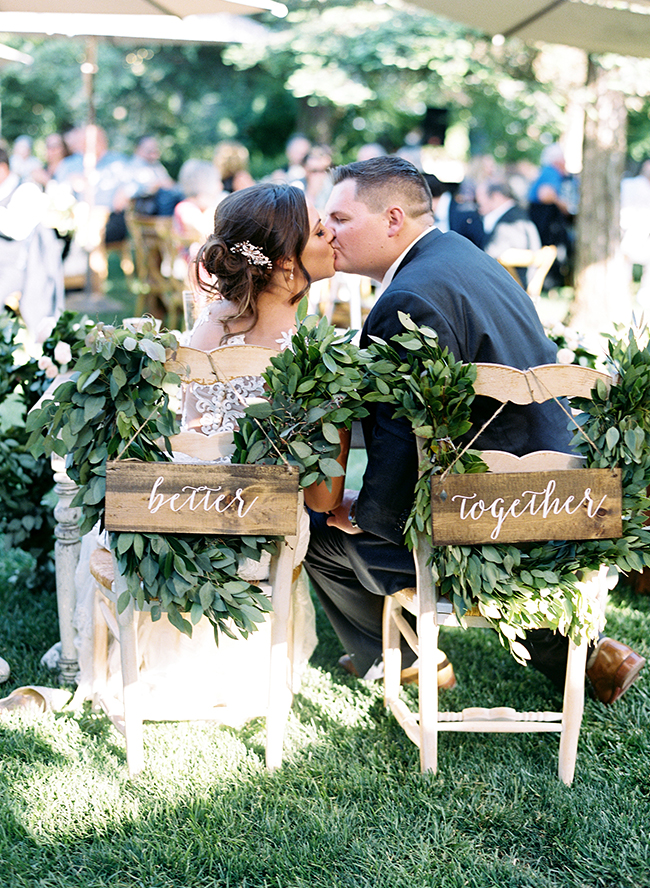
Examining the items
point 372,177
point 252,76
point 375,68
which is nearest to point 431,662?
point 372,177

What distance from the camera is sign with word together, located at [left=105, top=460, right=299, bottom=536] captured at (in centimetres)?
209

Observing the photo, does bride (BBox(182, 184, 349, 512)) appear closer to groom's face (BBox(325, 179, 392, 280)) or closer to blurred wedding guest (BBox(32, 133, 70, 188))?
groom's face (BBox(325, 179, 392, 280))

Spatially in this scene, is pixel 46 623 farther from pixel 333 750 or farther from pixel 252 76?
pixel 252 76

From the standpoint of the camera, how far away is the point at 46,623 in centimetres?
335

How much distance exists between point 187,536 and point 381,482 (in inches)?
22.2

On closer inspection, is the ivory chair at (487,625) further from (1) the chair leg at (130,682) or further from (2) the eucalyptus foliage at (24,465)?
(2) the eucalyptus foliage at (24,465)

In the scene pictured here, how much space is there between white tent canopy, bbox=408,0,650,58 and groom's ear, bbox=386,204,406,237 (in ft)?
13.1

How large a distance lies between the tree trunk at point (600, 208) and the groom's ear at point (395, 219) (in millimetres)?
6410

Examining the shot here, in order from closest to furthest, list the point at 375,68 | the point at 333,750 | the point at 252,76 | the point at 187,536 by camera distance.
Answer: the point at 187,536
the point at 333,750
the point at 375,68
the point at 252,76

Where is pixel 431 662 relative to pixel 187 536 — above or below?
below

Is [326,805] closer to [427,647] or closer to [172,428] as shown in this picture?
[427,647]

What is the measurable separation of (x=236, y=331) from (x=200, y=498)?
2.66ft

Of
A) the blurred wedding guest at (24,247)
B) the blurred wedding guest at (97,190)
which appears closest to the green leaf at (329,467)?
the blurred wedding guest at (24,247)

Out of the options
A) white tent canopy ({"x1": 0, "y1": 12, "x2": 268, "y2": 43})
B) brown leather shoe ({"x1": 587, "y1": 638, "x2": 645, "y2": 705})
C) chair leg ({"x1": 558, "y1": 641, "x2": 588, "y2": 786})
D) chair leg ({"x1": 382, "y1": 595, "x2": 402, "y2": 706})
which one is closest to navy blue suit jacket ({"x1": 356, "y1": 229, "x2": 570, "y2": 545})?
chair leg ({"x1": 382, "y1": 595, "x2": 402, "y2": 706})
